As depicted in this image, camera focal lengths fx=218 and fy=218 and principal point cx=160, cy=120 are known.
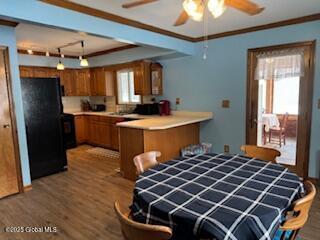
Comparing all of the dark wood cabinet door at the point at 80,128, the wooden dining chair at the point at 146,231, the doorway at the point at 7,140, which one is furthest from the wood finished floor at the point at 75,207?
the dark wood cabinet door at the point at 80,128

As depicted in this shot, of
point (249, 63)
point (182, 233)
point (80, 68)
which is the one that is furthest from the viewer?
point (80, 68)

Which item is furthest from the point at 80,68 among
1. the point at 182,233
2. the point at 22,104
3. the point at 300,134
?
the point at 182,233

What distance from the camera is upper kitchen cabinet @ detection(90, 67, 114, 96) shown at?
561 centimetres

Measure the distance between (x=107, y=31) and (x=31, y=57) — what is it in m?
3.43

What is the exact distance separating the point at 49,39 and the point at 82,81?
6.84 feet

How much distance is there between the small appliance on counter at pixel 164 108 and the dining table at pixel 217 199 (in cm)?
268

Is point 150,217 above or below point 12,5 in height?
below

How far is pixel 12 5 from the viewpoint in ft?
6.43

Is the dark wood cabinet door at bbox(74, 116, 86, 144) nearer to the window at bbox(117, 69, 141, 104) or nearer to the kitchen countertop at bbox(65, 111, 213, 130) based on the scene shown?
the kitchen countertop at bbox(65, 111, 213, 130)

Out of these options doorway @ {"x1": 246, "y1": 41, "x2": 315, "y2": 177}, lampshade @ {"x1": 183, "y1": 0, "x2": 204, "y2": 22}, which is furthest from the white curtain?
lampshade @ {"x1": 183, "y1": 0, "x2": 204, "y2": 22}

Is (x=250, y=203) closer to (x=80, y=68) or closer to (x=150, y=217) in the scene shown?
(x=150, y=217)

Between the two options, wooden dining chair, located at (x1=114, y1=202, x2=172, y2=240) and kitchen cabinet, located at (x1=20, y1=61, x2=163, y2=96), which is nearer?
wooden dining chair, located at (x1=114, y1=202, x2=172, y2=240)

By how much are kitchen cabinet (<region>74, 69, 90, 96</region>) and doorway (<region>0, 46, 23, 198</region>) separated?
3.05 meters

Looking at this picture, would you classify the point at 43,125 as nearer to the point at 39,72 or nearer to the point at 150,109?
the point at 150,109
